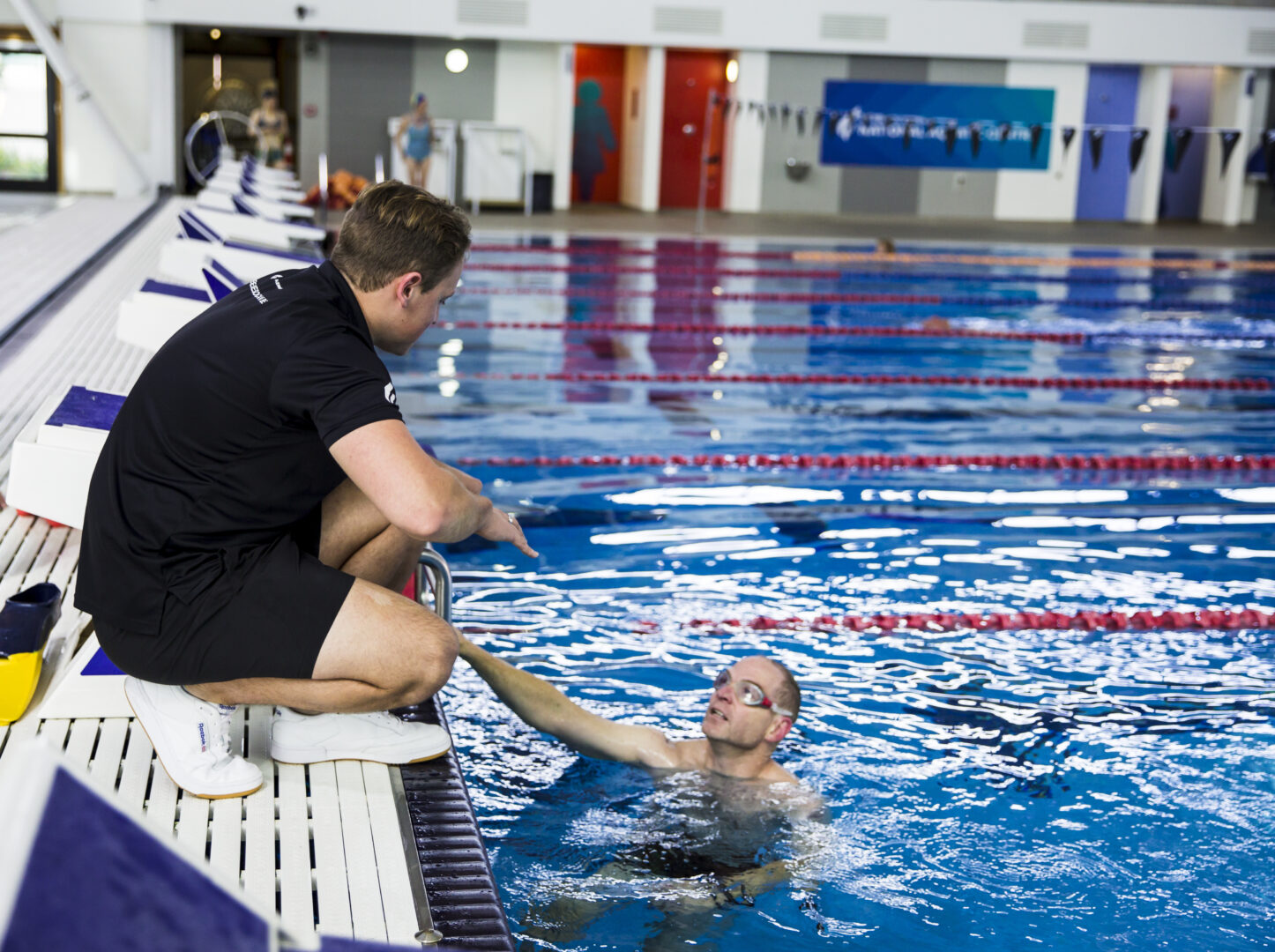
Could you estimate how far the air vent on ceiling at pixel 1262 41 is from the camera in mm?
19594

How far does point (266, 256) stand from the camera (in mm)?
5984

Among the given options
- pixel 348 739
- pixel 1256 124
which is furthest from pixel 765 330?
pixel 1256 124

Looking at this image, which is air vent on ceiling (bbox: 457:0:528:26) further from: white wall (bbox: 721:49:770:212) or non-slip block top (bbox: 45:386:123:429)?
non-slip block top (bbox: 45:386:123:429)

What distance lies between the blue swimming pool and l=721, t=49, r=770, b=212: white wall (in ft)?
35.6

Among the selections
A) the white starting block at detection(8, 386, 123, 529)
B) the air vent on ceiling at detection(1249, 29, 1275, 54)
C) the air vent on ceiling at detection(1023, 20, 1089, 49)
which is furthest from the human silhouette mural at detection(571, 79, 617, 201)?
the white starting block at detection(8, 386, 123, 529)

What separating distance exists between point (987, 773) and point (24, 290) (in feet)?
20.6

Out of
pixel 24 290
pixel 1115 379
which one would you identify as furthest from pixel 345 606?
pixel 1115 379

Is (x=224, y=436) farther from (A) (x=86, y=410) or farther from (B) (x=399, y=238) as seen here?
(A) (x=86, y=410)

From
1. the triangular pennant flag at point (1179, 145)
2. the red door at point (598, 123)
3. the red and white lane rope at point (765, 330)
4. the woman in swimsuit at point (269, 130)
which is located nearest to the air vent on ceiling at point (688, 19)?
the red door at point (598, 123)

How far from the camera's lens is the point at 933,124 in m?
19.7

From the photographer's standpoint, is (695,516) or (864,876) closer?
(864,876)

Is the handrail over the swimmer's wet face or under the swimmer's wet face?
over

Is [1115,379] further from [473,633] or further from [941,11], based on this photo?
[941,11]

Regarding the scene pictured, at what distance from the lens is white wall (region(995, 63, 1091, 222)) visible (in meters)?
19.7
